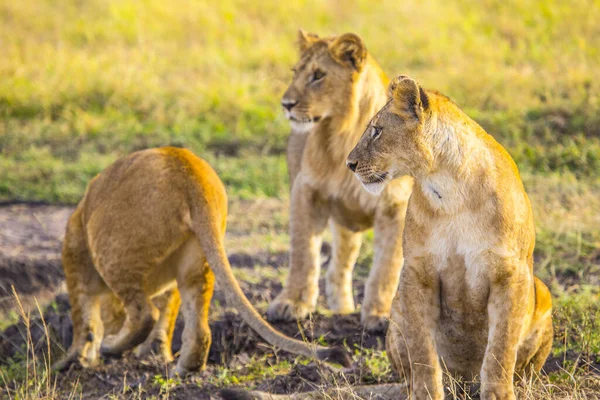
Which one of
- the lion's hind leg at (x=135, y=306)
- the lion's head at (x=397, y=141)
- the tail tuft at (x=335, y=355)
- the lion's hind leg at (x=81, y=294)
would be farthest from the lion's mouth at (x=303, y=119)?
the lion's head at (x=397, y=141)

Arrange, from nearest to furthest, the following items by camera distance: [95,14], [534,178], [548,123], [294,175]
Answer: [294,175] → [534,178] → [548,123] → [95,14]

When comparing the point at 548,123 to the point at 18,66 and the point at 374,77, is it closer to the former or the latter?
the point at 374,77

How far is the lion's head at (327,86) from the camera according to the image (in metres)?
4.98

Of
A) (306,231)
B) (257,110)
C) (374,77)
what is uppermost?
(374,77)

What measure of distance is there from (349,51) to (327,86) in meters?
0.21

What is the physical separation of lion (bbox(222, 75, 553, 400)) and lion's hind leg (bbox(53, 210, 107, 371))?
181 cm

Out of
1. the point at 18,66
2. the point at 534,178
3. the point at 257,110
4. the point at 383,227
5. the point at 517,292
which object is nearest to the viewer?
the point at 517,292

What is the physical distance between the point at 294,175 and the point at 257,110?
12.5 feet

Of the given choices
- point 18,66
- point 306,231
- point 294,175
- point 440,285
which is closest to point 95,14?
point 18,66

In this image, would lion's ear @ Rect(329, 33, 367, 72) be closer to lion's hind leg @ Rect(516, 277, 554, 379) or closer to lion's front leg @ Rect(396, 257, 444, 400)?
lion's hind leg @ Rect(516, 277, 554, 379)

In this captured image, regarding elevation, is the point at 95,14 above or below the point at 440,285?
below

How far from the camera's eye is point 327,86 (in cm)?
502

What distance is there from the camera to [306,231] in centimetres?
498

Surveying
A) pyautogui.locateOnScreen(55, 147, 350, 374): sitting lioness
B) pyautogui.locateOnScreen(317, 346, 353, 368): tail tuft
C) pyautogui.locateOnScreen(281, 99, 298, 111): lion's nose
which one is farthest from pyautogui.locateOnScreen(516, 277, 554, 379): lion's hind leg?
pyautogui.locateOnScreen(281, 99, 298, 111): lion's nose
